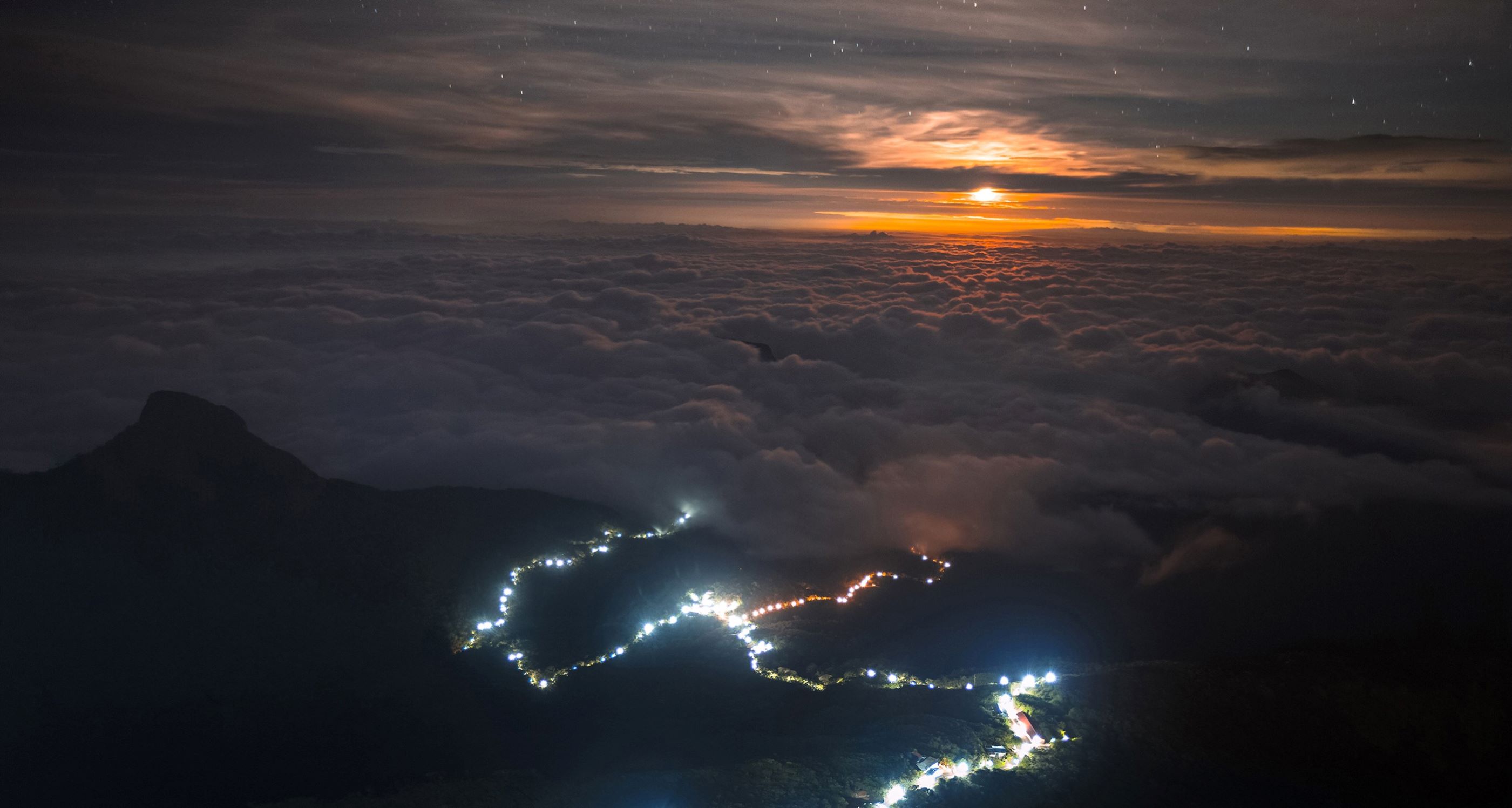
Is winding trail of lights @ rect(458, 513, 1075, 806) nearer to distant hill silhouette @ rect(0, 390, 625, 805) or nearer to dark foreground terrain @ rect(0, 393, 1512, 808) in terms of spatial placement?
dark foreground terrain @ rect(0, 393, 1512, 808)

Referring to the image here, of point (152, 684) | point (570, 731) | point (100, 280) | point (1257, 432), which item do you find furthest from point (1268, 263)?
point (100, 280)

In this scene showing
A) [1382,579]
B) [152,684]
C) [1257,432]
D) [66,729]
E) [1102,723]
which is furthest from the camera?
[1257,432]

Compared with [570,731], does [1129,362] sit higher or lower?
higher

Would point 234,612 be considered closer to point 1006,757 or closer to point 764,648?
point 764,648

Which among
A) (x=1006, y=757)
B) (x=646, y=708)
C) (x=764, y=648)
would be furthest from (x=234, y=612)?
(x=1006, y=757)

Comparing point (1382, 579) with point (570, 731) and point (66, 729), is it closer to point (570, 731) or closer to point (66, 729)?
point (570, 731)

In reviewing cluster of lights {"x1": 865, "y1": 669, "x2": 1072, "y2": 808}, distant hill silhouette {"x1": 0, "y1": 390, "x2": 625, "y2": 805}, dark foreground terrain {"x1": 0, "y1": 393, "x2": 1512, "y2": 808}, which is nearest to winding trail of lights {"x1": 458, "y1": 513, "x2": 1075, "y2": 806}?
cluster of lights {"x1": 865, "y1": 669, "x2": 1072, "y2": 808}

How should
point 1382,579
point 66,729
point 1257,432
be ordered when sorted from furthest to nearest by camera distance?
point 1257,432
point 1382,579
point 66,729
